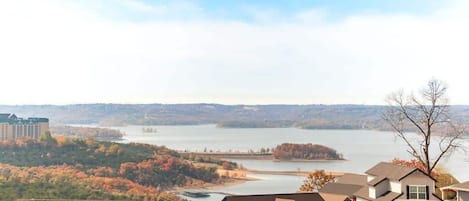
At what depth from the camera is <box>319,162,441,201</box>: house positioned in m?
11.3

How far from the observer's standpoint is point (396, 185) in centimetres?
1148

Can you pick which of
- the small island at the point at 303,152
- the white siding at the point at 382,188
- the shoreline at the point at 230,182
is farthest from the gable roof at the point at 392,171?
the small island at the point at 303,152

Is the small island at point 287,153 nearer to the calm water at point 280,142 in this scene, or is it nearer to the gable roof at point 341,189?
the calm water at point 280,142

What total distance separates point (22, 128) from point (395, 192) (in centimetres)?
Result: 3919

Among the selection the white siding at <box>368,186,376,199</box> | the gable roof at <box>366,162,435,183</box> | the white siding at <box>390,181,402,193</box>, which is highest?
the gable roof at <box>366,162,435,183</box>

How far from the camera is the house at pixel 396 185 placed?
1130 cm

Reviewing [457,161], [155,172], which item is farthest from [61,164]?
[457,161]

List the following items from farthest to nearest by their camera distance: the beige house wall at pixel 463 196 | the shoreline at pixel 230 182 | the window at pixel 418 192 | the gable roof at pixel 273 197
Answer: the shoreline at pixel 230 182, the gable roof at pixel 273 197, the window at pixel 418 192, the beige house wall at pixel 463 196

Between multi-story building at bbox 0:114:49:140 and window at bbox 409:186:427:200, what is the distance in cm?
3716

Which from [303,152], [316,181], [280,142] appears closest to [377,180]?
[316,181]

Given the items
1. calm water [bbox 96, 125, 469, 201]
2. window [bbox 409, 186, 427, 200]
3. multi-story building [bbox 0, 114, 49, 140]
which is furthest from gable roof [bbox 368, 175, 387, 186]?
multi-story building [bbox 0, 114, 49, 140]

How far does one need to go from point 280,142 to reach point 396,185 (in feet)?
163

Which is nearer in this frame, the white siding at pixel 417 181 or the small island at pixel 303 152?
the white siding at pixel 417 181

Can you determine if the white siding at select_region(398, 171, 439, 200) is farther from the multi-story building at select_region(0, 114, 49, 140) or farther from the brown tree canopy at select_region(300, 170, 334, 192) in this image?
the multi-story building at select_region(0, 114, 49, 140)
